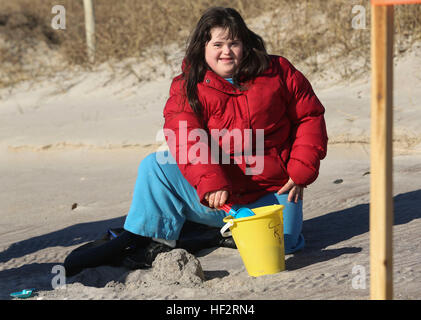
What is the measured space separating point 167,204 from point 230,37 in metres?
0.95

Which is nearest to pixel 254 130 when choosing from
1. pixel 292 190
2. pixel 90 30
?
pixel 292 190

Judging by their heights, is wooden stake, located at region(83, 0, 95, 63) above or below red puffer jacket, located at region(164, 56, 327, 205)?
above

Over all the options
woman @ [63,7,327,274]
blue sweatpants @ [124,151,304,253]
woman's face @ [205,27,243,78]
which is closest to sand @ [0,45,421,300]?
blue sweatpants @ [124,151,304,253]

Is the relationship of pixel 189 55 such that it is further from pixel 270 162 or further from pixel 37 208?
pixel 37 208

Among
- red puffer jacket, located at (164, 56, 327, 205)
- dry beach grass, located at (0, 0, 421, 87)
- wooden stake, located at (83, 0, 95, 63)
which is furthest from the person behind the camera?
wooden stake, located at (83, 0, 95, 63)

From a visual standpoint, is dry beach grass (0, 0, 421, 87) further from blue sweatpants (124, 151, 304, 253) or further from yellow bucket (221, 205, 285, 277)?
yellow bucket (221, 205, 285, 277)

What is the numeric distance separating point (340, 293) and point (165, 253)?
3.38 ft

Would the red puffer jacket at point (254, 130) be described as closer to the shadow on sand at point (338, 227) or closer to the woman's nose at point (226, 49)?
the woman's nose at point (226, 49)

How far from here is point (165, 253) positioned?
3453 mm

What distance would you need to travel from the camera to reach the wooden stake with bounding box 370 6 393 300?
2.02m

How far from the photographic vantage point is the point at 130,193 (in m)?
5.82

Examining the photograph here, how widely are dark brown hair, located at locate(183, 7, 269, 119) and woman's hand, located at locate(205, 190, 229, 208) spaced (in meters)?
0.48

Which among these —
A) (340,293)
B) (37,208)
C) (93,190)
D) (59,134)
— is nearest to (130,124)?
(59,134)

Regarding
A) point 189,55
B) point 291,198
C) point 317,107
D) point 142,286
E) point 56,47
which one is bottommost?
point 142,286
